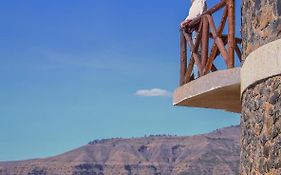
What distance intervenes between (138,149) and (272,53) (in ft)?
600

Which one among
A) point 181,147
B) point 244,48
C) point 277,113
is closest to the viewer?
point 277,113

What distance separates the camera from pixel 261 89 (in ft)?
20.0

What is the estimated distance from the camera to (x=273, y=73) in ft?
19.1

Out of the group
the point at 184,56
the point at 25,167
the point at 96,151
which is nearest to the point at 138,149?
the point at 96,151

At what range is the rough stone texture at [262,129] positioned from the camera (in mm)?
5779

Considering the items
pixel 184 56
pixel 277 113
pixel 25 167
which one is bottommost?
pixel 277 113

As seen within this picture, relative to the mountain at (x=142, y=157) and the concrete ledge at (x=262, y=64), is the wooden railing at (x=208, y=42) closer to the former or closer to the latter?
the concrete ledge at (x=262, y=64)

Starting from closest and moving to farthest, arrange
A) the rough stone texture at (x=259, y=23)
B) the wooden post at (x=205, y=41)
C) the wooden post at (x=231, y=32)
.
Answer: the rough stone texture at (x=259, y=23) < the wooden post at (x=231, y=32) < the wooden post at (x=205, y=41)

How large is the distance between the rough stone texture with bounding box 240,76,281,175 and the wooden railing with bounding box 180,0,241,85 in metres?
1.10

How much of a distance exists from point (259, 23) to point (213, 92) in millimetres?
1455

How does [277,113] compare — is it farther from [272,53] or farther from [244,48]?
[244,48]

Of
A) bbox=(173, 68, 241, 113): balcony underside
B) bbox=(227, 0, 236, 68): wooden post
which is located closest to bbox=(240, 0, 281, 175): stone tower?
bbox=(173, 68, 241, 113): balcony underside

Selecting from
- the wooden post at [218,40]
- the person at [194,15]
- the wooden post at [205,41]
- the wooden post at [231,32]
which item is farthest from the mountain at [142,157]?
the wooden post at [231,32]

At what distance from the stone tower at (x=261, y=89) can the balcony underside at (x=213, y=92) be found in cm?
48
